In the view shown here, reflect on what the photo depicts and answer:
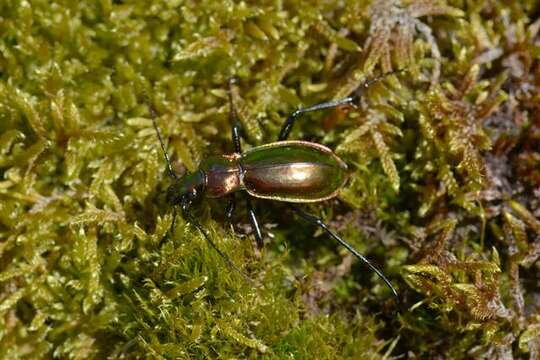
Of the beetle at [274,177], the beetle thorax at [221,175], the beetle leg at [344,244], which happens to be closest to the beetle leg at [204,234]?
the beetle at [274,177]

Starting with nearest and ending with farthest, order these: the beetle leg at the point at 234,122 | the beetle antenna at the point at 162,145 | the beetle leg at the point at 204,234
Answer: the beetle leg at the point at 204,234 < the beetle antenna at the point at 162,145 < the beetle leg at the point at 234,122

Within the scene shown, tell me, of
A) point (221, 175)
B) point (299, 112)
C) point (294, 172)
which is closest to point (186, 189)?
point (221, 175)

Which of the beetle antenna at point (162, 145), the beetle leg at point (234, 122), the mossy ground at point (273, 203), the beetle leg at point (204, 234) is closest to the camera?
the beetle leg at point (204, 234)

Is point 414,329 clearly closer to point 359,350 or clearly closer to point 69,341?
point 359,350

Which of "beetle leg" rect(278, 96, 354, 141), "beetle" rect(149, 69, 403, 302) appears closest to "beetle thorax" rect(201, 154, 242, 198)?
"beetle" rect(149, 69, 403, 302)

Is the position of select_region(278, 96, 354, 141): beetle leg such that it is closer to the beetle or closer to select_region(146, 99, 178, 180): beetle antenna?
the beetle

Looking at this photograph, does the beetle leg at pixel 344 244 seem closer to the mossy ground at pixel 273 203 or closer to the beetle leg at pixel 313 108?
the mossy ground at pixel 273 203

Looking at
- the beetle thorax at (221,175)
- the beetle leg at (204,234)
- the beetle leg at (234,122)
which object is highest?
the beetle leg at (234,122)

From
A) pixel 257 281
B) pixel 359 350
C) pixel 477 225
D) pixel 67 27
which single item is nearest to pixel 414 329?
pixel 359 350
